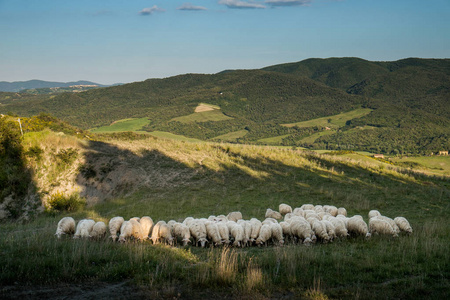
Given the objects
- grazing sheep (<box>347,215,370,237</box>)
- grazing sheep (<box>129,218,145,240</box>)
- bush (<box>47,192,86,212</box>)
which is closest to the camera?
grazing sheep (<box>129,218,145,240</box>)

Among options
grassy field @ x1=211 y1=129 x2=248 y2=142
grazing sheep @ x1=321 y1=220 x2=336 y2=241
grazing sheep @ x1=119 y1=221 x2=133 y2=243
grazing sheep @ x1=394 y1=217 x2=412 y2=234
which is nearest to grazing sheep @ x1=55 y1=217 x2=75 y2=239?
grazing sheep @ x1=119 y1=221 x2=133 y2=243

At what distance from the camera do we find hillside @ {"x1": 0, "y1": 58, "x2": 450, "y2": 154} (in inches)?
4156

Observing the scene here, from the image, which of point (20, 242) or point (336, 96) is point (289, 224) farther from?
point (336, 96)

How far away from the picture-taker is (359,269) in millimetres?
7453

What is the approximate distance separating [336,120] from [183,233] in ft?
415

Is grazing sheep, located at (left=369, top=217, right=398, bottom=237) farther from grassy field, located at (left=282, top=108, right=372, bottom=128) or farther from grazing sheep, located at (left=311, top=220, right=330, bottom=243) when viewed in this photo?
grassy field, located at (left=282, top=108, right=372, bottom=128)

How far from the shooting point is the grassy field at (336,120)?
123 meters

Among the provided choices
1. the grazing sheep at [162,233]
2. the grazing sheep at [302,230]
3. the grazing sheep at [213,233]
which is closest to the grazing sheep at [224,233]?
the grazing sheep at [213,233]

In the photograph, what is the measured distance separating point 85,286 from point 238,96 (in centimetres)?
16541

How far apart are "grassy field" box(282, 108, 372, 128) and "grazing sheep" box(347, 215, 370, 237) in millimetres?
112839

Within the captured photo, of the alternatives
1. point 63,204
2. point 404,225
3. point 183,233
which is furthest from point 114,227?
point 63,204

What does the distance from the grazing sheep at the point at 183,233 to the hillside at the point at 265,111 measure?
8537 centimetres

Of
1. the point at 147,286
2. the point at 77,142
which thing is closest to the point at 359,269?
the point at 147,286

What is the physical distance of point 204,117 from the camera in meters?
133
